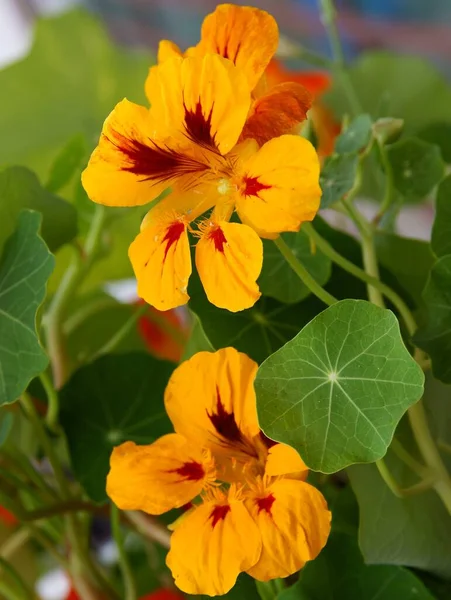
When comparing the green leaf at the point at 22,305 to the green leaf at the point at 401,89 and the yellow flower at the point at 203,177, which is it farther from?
the green leaf at the point at 401,89

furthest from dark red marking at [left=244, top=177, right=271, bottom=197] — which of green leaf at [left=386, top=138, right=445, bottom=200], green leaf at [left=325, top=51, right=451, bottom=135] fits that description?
green leaf at [left=325, top=51, right=451, bottom=135]

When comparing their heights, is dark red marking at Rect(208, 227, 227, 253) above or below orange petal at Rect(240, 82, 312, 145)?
below

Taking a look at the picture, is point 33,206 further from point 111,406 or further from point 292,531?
point 292,531

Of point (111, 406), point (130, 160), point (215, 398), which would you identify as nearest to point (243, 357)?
point (215, 398)

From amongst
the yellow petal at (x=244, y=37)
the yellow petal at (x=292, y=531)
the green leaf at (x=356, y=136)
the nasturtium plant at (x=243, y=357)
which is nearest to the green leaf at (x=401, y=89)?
the nasturtium plant at (x=243, y=357)

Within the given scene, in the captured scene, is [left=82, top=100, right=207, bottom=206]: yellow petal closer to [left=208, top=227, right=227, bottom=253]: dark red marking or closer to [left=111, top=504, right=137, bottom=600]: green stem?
[left=208, top=227, right=227, bottom=253]: dark red marking
